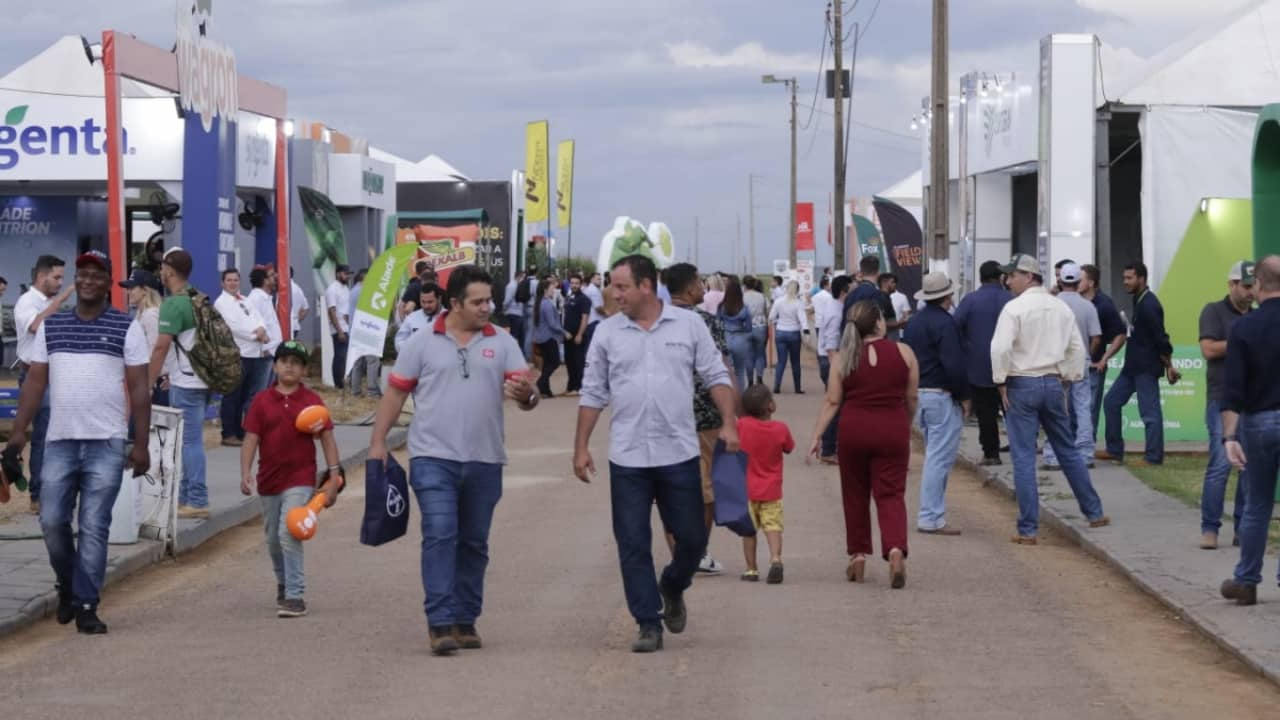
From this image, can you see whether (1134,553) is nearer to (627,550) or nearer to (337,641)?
(627,550)

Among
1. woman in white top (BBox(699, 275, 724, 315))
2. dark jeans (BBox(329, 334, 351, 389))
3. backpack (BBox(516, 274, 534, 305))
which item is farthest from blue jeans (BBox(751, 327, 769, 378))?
dark jeans (BBox(329, 334, 351, 389))

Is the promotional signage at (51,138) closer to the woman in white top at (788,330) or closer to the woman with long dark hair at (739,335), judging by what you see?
the woman with long dark hair at (739,335)

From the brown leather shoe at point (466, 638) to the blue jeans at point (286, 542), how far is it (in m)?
1.46

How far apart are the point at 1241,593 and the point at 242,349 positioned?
34.3ft

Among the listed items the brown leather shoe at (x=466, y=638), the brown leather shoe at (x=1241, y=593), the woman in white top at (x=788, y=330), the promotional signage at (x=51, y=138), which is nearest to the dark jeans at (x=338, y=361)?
the promotional signage at (x=51, y=138)

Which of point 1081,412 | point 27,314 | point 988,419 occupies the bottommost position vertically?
point 988,419

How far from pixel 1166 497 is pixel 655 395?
7.29 metres

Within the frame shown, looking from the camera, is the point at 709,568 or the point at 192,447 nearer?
the point at 709,568

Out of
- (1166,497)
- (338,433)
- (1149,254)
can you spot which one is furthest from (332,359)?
(1166,497)

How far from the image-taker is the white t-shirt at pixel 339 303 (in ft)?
86.1

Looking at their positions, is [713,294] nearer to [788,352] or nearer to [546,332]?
[788,352]

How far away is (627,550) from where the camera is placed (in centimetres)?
819

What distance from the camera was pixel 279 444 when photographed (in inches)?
371

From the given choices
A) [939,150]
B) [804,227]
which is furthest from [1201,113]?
[804,227]
